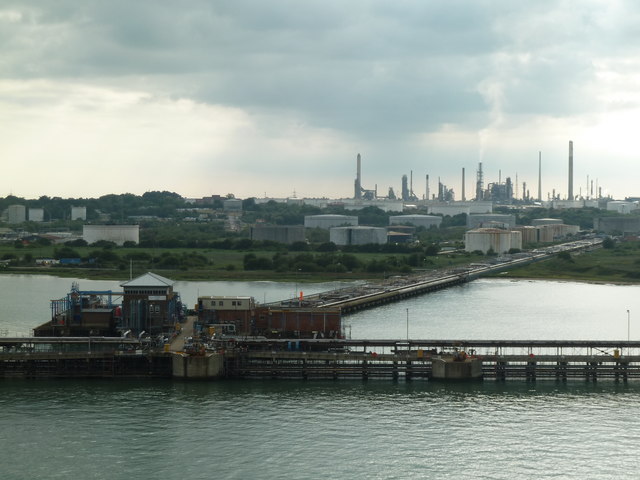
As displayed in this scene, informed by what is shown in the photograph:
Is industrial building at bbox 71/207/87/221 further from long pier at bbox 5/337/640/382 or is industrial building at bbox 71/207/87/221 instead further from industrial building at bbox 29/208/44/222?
long pier at bbox 5/337/640/382

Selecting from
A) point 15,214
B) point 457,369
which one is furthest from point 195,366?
point 15,214

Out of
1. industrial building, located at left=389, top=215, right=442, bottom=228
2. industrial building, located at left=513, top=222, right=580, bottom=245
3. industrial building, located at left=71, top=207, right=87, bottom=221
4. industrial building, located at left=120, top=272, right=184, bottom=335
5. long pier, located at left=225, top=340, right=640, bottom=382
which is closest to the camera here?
long pier, located at left=225, top=340, right=640, bottom=382

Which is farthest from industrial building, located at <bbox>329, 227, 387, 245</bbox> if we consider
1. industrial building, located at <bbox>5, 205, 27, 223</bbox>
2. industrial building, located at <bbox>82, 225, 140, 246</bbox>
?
industrial building, located at <bbox>5, 205, 27, 223</bbox>

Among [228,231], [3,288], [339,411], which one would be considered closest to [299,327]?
[339,411]

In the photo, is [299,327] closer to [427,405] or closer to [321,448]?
[427,405]

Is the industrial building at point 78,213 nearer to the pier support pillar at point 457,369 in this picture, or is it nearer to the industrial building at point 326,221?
the industrial building at point 326,221

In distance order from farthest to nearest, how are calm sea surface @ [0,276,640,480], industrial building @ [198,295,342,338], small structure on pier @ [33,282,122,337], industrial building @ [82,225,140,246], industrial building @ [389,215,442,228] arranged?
1. industrial building @ [389,215,442,228]
2. industrial building @ [82,225,140,246]
3. industrial building @ [198,295,342,338]
4. small structure on pier @ [33,282,122,337]
5. calm sea surface @ [0,276,640,480]
